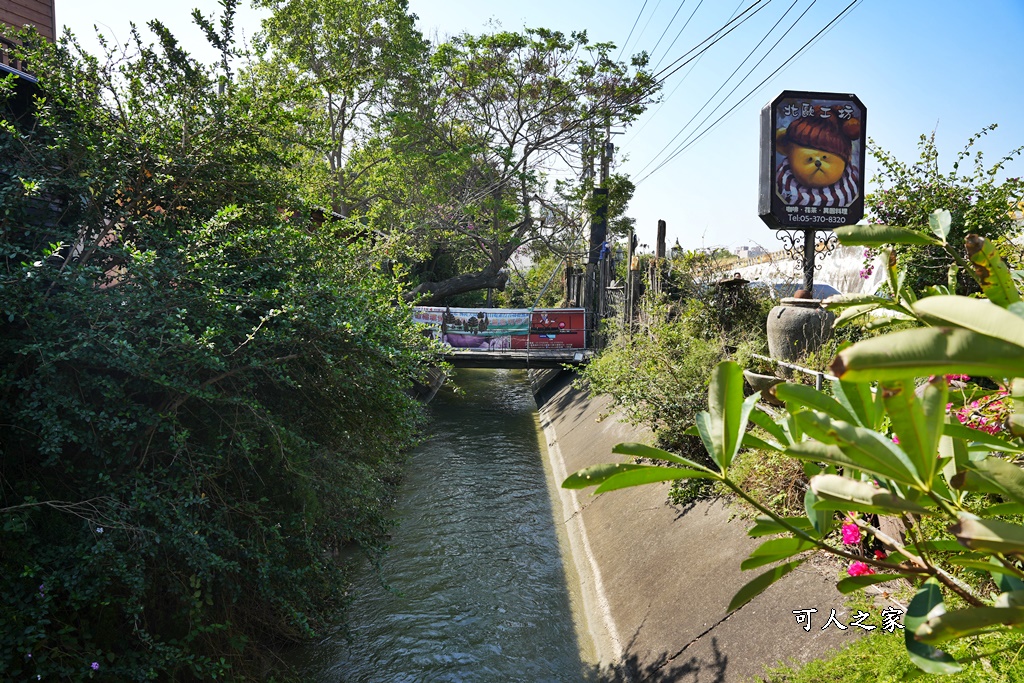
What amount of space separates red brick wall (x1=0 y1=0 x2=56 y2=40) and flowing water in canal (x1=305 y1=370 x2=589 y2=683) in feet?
26.6

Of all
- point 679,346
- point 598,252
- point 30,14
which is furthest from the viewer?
point 598,252

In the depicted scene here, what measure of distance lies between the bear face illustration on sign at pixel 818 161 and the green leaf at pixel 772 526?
8762 millimetres

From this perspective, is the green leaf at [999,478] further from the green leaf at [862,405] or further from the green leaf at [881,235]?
the green leaf at [881,235]

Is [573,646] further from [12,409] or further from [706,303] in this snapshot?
[706,303]

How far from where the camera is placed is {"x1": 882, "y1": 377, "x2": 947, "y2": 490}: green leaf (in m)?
1.08

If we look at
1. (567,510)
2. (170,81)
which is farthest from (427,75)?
(170,81)

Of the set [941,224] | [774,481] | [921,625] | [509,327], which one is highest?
[941,224]

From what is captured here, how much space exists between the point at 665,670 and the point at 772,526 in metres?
4.64

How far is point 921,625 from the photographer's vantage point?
114 cm

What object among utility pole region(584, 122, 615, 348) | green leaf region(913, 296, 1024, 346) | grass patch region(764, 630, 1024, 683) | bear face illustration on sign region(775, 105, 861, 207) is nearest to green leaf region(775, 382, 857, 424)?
green leaf region(913, 296, 1024, 346)

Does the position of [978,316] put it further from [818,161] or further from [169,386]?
[818,161]

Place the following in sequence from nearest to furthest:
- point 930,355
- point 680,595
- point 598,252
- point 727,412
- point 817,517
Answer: point 930,355 → point 727,412 → point 817,517 → point 680,595 → point 598,252

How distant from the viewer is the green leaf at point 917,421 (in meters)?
1.08

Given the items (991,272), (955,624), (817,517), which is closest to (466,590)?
(817,517)
